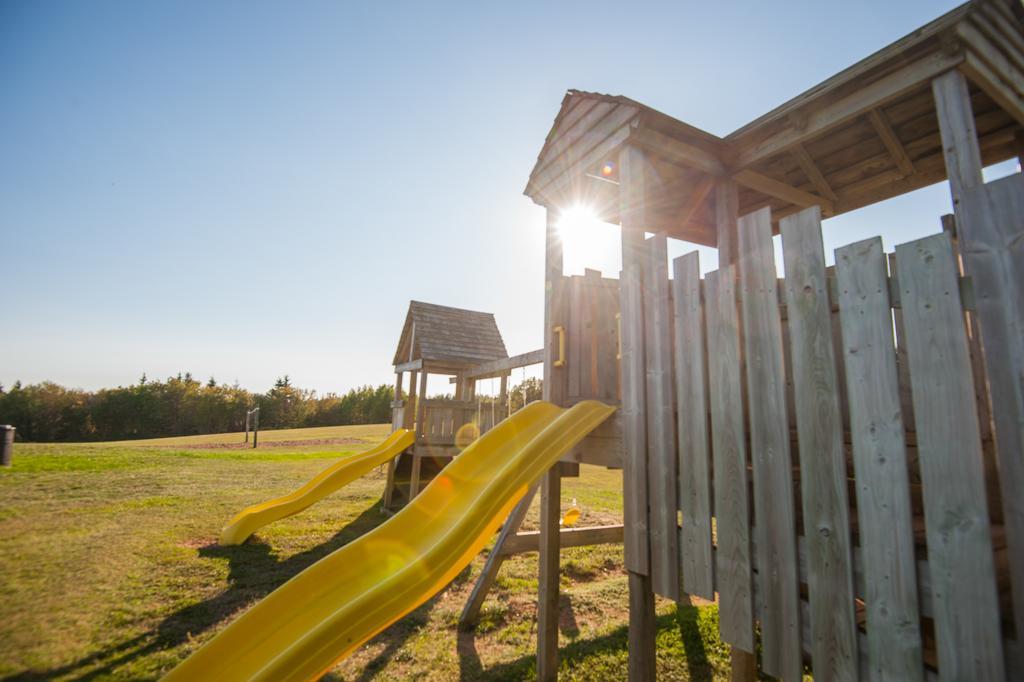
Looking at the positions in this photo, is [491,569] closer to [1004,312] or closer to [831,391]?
[831,391]

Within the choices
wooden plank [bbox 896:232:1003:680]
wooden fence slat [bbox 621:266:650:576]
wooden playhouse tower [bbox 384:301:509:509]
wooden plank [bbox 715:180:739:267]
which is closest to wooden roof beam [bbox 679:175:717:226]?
wooden plank [bbox 715:180:739:267]

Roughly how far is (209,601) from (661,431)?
542cm

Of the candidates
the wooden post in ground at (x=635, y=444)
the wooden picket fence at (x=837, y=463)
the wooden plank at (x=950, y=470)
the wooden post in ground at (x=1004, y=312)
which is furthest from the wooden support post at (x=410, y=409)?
the wooden post in ground at (x=1004, y=312)

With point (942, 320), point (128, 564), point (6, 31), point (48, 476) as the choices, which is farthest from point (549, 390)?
point (48, 476)

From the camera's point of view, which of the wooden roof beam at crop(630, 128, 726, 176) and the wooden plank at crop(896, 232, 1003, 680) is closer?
the wooden plank at crop(896, 232, 1003, 680)

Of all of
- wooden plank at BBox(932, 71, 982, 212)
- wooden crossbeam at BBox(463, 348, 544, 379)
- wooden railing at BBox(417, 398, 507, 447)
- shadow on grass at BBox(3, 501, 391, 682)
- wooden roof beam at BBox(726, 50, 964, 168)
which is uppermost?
wooden roof beam at BBox(726, 50, 964, 168)

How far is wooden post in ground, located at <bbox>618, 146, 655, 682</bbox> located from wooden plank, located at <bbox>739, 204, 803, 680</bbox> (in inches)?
34.7

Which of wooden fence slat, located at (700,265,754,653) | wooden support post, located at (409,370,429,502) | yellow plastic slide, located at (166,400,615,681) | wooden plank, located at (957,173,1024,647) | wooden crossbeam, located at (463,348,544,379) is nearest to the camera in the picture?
wooden plank, located at (957,173,1024,647)

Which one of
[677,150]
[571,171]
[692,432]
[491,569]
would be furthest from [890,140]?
[491,569]

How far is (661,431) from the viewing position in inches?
113

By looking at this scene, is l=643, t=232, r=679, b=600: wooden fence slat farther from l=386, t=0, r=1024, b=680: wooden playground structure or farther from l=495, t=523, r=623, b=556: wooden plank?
l=495, t=523, r=623, b=556: wooden plank

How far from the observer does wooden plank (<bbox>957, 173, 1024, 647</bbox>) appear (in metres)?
1.46

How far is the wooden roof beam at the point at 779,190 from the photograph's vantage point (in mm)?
4715

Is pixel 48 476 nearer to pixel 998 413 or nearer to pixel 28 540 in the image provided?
pixel 28 540
